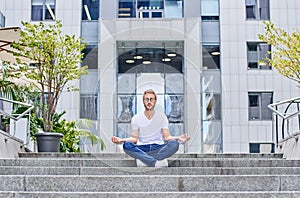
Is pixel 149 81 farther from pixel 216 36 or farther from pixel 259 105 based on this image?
pixel 259 105

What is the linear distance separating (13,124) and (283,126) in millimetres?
5016

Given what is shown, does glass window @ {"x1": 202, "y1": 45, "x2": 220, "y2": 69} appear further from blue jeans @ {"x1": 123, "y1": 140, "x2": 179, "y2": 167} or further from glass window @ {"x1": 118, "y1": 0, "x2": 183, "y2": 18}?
blue jeans @ {"x1": 123, "y1": 140, "x2": 179, "y2": 167}

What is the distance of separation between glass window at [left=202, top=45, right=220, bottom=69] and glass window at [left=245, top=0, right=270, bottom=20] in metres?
2.02

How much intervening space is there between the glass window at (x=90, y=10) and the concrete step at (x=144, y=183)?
1854 centimetres

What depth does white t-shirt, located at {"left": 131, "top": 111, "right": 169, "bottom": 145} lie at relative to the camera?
8.42m

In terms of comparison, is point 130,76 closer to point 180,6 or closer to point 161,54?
point 161,54

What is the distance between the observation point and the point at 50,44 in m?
14.4

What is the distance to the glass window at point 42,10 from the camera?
2558 cm

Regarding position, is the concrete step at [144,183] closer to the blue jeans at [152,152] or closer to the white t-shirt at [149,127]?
the blue jeans at [152,152]

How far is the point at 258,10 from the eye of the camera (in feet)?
85.1

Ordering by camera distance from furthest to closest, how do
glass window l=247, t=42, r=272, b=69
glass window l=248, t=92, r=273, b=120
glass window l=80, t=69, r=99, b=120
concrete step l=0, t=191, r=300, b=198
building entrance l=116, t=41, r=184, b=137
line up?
glass window l=247, t=42, r=272, b=69 < glass window l=248, t=92, r=273, b=120 < glass window l=80, t=69, r=99, b=120 < building entrance l=116, t=41, r=184, b=137 < concrete step l=0, t=191, r=300, b=198

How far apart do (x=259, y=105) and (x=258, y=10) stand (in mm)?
3944

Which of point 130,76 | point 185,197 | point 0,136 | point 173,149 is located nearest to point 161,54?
point 130,76

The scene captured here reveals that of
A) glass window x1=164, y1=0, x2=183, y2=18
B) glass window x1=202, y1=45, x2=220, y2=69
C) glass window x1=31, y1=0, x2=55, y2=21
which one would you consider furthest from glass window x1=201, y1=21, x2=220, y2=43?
glass window x1=31, y1=0, x2=55, y2=21
